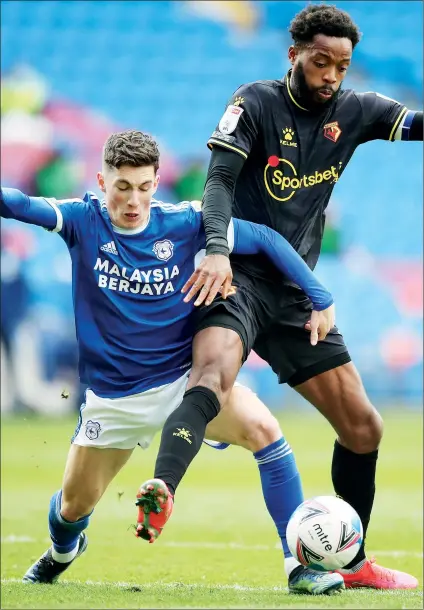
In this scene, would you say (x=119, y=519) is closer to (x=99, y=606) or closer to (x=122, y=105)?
(x=99, y=606)

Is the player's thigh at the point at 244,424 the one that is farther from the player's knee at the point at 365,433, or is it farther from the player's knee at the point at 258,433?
the player's knee at the point at 365,433

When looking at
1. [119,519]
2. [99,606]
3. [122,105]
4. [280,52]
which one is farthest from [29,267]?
[99,606]

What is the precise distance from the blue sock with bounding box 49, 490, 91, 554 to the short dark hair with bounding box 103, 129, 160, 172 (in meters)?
1.56

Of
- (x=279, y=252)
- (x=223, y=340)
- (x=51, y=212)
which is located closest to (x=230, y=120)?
(x=279, y=252)

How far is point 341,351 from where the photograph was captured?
4832mm

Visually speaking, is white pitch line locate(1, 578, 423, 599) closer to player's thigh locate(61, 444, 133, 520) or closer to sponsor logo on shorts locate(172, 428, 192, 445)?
player's thigh locate(61, 444, 133, 520)

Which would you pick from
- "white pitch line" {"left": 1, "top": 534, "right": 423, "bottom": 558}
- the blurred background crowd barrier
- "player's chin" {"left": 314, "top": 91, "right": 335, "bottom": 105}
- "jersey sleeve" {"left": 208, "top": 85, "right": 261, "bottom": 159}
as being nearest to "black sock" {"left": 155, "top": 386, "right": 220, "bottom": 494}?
"jersey sleeve" {"left": 208, "top": 85, "right": 261, "bottom": 159}

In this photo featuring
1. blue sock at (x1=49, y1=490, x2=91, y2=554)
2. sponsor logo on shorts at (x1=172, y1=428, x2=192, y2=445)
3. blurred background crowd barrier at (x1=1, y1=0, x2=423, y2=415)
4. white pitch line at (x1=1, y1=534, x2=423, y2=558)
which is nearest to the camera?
sponsor logo on shorts at (x1=172, y1=428, x2=192, y2=445)

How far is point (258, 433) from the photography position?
4609 mm

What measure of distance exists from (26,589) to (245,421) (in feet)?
3.84

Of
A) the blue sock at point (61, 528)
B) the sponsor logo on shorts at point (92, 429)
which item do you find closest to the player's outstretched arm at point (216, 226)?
the sponsor logo on shorts at point (92, 429)

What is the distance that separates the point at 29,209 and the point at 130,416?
3.24 ft

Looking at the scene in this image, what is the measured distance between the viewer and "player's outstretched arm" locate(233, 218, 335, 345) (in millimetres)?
4527

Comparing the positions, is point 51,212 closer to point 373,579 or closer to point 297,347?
point 297,347
